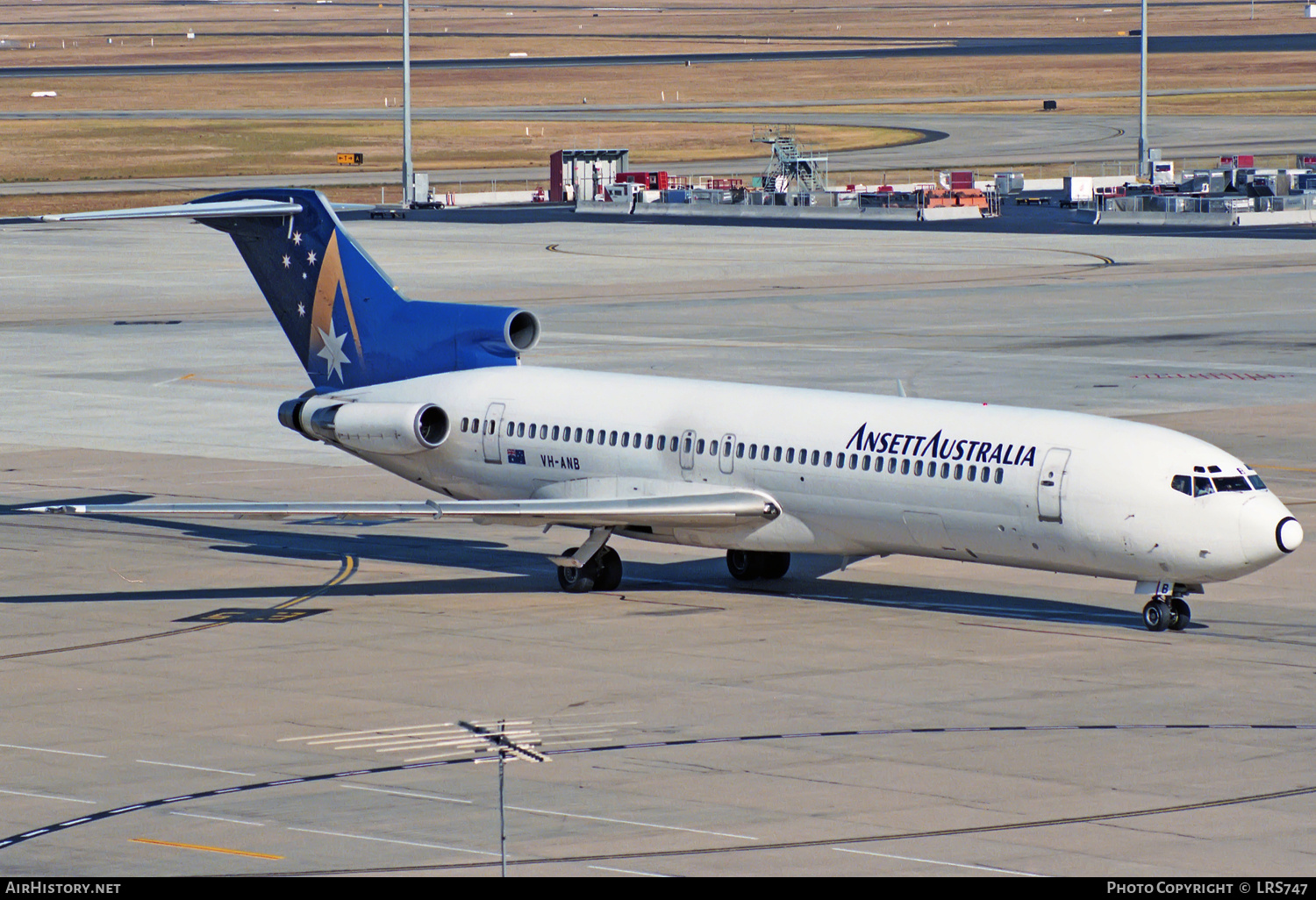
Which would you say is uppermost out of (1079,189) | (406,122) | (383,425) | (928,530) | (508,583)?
(406,122)

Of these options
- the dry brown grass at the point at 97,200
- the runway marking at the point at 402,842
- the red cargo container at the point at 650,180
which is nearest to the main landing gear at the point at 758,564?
the runway marking at the point at 402,842

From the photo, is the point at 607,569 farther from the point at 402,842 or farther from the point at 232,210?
the point at 402,842

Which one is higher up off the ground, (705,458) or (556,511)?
(705,458)

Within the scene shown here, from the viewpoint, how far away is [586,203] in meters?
130

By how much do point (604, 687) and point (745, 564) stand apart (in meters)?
8.17

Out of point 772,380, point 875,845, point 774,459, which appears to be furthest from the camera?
point 772,380

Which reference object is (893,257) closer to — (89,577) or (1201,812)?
(89,577)

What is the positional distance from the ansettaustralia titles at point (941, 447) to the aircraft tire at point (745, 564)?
3.56m

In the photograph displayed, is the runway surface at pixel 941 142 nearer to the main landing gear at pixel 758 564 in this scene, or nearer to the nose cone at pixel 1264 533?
the main landing gear at pixel 758 564

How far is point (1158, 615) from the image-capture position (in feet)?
97.5

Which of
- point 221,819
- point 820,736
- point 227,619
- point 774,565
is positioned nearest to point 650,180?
point 774,565

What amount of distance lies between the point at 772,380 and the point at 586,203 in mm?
73244

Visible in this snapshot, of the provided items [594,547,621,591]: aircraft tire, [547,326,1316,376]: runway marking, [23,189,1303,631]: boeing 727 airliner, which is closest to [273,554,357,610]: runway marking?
[23,189,1303,631]: boeing 727 airliner

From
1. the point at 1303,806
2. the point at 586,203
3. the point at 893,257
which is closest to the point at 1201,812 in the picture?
the point at 1303,806
